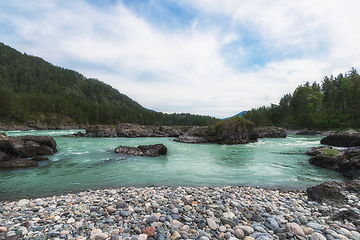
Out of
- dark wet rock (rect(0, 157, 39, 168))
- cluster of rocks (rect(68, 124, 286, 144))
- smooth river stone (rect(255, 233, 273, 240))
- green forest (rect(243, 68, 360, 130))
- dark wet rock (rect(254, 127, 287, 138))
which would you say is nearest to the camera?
smooth river stone (rect(255, 233, 273, 240))

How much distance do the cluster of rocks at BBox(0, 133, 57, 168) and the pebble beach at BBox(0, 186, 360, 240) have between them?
26.5 ft

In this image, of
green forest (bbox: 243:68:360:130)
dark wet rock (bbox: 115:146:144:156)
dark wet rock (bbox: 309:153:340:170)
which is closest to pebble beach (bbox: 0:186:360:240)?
dark wet rock (bbox: 309:153:340:170)

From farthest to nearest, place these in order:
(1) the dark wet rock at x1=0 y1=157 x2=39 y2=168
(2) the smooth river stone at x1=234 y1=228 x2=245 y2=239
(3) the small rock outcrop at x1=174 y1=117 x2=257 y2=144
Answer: (3) the small rock outcrop at x1=174 y1=117 x2=257 y2=144 → (1) the dark wet rock at x1=0 y1=157 x2=39 y2=168 → (2) the smooth river stone at x1=234 y1=228 x2=245 y2=239

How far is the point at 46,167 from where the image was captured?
37.7ft

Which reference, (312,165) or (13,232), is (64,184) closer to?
(13,232)

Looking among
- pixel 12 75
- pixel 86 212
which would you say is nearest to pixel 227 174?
pixel 86 212

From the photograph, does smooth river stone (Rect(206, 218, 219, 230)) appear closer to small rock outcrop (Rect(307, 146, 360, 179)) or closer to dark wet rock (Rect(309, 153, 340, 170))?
small rock outcrop (Rect(307, 146, 360, 179))

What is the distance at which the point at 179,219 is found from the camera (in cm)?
421

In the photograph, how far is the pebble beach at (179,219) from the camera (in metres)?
3.45

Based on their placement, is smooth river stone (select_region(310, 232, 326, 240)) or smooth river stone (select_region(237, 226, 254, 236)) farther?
smooth river stone (select_region(237, 226, 254, 236))

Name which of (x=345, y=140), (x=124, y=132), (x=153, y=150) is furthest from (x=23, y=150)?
(x=345, y=140)

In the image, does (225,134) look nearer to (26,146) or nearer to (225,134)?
(225,134)

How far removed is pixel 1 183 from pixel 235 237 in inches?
460

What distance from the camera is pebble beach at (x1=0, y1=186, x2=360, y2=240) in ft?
11.3
